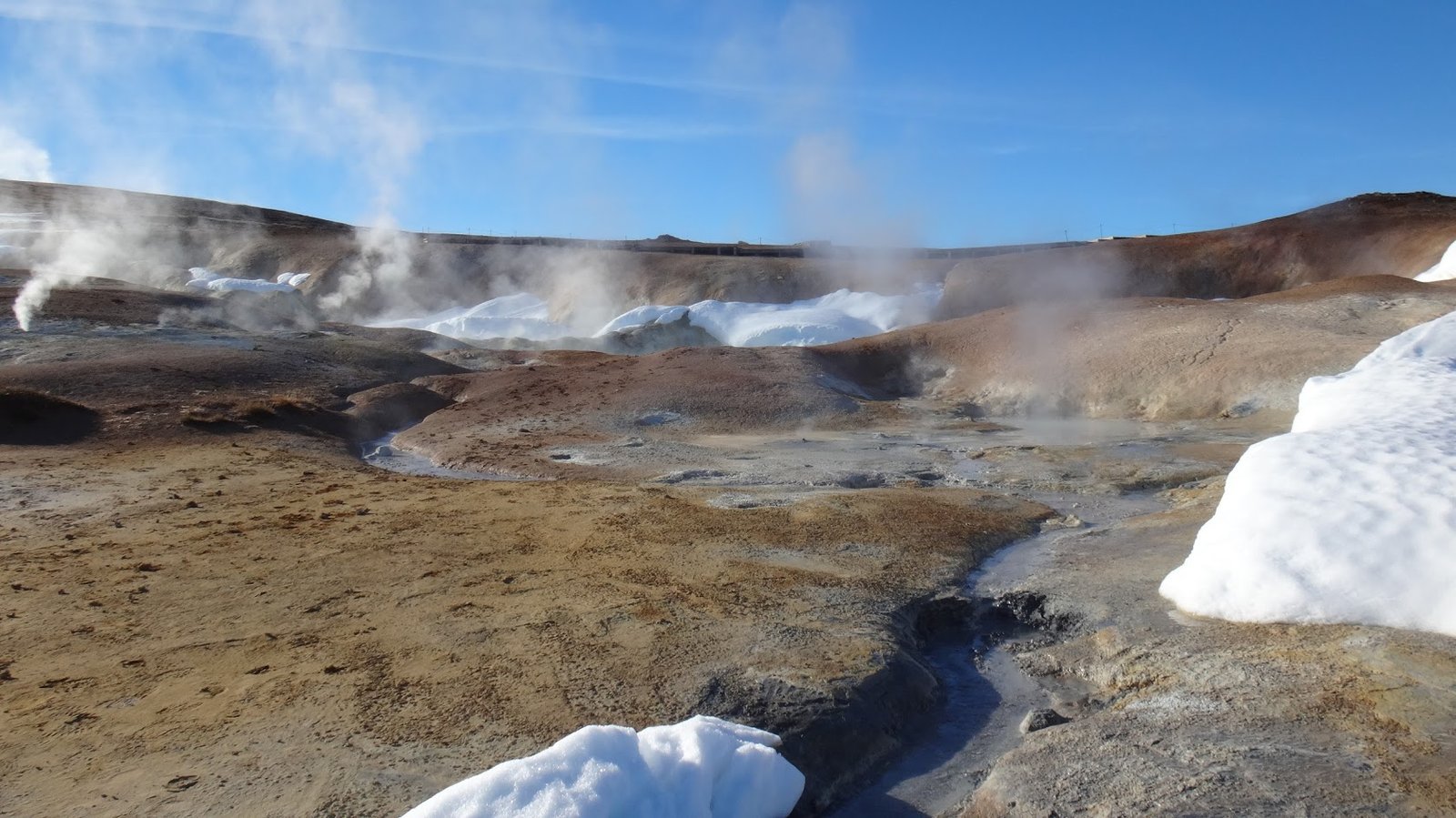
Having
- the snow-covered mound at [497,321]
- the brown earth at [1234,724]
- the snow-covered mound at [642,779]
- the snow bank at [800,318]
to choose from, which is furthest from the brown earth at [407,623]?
the snow-covered mound at [497,321]

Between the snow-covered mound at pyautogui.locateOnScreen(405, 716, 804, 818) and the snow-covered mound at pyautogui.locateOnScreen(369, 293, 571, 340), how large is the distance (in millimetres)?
32770

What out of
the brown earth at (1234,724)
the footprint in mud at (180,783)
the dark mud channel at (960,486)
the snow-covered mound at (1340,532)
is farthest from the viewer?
the snow-covered mound at (1340,532)

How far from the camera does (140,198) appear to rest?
54.5 metres

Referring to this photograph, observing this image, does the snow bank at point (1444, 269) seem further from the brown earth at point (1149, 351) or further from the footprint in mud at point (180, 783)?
the footprint in mud at point (180, 783)

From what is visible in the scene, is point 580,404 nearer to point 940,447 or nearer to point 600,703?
point 940,447

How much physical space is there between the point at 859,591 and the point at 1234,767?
9.51 ft

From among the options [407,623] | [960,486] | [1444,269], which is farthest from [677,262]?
[407,623]

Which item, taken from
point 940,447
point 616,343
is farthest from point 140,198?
point 940,447

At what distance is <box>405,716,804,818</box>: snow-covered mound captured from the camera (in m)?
3.47

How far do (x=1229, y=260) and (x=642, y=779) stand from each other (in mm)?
31411

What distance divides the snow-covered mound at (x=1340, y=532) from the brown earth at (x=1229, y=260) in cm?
2234

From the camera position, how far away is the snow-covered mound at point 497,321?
3744 cm

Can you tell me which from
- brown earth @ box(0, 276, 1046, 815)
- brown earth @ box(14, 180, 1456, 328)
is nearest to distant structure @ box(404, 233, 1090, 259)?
brown earth @ box(14, 180, 1456, 328)

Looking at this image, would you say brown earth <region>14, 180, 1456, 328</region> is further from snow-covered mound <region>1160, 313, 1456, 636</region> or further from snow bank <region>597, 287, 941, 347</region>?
snow-covered mound <region>1160, 313, 1456, 636</region>
